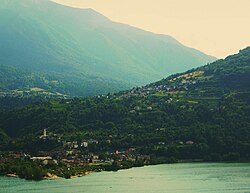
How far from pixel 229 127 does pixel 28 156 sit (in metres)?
36.6

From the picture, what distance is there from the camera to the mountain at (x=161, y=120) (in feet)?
360

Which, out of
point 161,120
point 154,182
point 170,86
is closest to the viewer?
point 154,182

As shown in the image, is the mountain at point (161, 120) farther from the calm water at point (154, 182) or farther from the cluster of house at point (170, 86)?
the calm water at point (154, 182)

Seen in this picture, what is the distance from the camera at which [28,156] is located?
10131 centimetres

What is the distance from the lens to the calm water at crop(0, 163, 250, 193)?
72.8 meters

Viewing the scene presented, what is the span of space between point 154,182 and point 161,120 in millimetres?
51073

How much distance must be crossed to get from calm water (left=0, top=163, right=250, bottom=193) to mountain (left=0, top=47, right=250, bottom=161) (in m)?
14.9

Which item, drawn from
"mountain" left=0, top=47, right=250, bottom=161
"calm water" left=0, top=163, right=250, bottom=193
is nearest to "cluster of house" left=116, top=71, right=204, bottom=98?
"mountain" left=0, top=47, right=250, bottom=161

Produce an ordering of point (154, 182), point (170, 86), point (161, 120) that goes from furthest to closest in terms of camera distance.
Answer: point (170, 86) → point (161, 120) → point (154, 182)

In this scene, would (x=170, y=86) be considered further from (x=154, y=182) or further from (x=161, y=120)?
(x=154, y=182)

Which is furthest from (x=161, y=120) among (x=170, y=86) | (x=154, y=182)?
(x=154, y=182)

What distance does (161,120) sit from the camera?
13012 centimetres

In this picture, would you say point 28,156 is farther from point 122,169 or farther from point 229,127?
point 229,127

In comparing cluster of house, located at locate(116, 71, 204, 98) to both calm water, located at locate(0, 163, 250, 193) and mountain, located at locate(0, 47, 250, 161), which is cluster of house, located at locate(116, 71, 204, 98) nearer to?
mountain, located at locate(0, 47, 250, 161)
